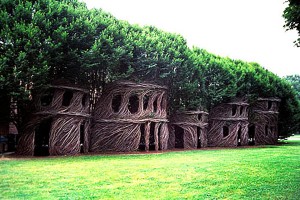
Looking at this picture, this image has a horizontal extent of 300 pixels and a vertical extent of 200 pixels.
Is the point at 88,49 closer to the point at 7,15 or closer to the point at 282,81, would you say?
the point at 7,15

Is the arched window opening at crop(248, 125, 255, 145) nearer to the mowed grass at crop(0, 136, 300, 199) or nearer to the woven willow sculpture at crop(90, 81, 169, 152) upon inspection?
the woven willow sculpture at crop(90, 81, 169, 152)

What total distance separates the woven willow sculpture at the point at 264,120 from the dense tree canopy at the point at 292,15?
23.2 m

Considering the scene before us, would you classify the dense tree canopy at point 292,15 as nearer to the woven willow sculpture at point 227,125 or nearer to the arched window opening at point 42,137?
the arched window opening at point 42,137

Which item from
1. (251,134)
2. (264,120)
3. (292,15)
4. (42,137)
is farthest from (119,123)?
(251,134)

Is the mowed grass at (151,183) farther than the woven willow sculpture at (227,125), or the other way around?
the woven willow sculpture at (227,125)

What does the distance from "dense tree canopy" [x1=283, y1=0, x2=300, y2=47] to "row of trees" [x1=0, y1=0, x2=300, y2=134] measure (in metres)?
11.5

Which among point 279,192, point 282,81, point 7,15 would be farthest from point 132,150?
point 282,81

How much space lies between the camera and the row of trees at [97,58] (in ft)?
51.9

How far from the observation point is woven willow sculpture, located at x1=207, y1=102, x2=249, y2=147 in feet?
95.9

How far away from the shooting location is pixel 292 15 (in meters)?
9.12

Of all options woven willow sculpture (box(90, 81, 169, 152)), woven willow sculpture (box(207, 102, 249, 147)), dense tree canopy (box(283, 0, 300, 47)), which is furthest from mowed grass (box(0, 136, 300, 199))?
woven willow sculpture (box(207, 102, 249, 147))

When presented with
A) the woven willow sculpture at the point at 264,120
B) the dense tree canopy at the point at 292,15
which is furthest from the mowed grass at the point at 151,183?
the woven willow sculpture at the point at 264,120

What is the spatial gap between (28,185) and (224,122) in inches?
931

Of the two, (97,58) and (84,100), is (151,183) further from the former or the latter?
(84,100)
